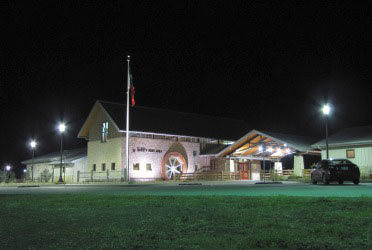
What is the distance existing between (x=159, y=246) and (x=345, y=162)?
846 inches

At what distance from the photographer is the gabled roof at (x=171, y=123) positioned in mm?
44688

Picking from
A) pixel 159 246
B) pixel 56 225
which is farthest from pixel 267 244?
pixel 56 225

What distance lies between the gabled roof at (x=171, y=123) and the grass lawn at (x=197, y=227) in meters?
33.0

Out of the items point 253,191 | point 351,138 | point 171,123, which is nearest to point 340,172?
point 253,191

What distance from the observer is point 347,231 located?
6660 mm

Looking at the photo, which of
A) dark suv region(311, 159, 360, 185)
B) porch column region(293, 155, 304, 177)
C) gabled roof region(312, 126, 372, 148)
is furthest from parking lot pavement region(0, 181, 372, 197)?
porch column region(293, 155, 304, 177)

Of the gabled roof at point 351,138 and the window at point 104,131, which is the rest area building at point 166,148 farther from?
the gabled roof at point 351,138

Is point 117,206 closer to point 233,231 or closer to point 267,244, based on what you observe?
point 233,231

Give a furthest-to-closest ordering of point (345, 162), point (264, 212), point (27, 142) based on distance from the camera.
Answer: point (27, 142)
point (345, 162)
point (264, 212)

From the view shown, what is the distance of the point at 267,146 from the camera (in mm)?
44188

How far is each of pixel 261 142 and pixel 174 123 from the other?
1110cm

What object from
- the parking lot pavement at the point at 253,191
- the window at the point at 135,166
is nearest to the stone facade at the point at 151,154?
the window at the point at 135,166

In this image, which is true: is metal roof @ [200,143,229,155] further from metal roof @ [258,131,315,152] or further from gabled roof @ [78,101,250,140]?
metal roof @ [258,131,315,152]

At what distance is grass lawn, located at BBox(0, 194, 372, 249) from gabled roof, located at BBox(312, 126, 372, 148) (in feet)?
92.7
